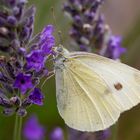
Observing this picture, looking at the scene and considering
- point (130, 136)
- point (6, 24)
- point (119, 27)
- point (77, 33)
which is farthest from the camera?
point (119, 27)

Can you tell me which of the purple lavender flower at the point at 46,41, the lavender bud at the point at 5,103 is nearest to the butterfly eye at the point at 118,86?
the purple lavender flower at the point at 46,41

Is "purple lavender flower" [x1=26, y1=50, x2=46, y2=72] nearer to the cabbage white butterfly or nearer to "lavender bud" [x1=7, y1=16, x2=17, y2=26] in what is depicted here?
"lavender bud" [x1=7, y1=16, x2=17, y2=26]

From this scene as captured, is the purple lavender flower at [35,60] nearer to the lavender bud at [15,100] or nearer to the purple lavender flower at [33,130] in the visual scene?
the lavender bud at [15,100]

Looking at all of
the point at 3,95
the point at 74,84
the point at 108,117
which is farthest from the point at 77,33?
the point at 3,95

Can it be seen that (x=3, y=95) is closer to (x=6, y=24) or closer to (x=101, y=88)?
(x=6, y=24)

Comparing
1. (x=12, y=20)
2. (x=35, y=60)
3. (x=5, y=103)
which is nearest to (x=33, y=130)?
(x=5, y=103)

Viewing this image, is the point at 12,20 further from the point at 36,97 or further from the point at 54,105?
the point at 54,105
